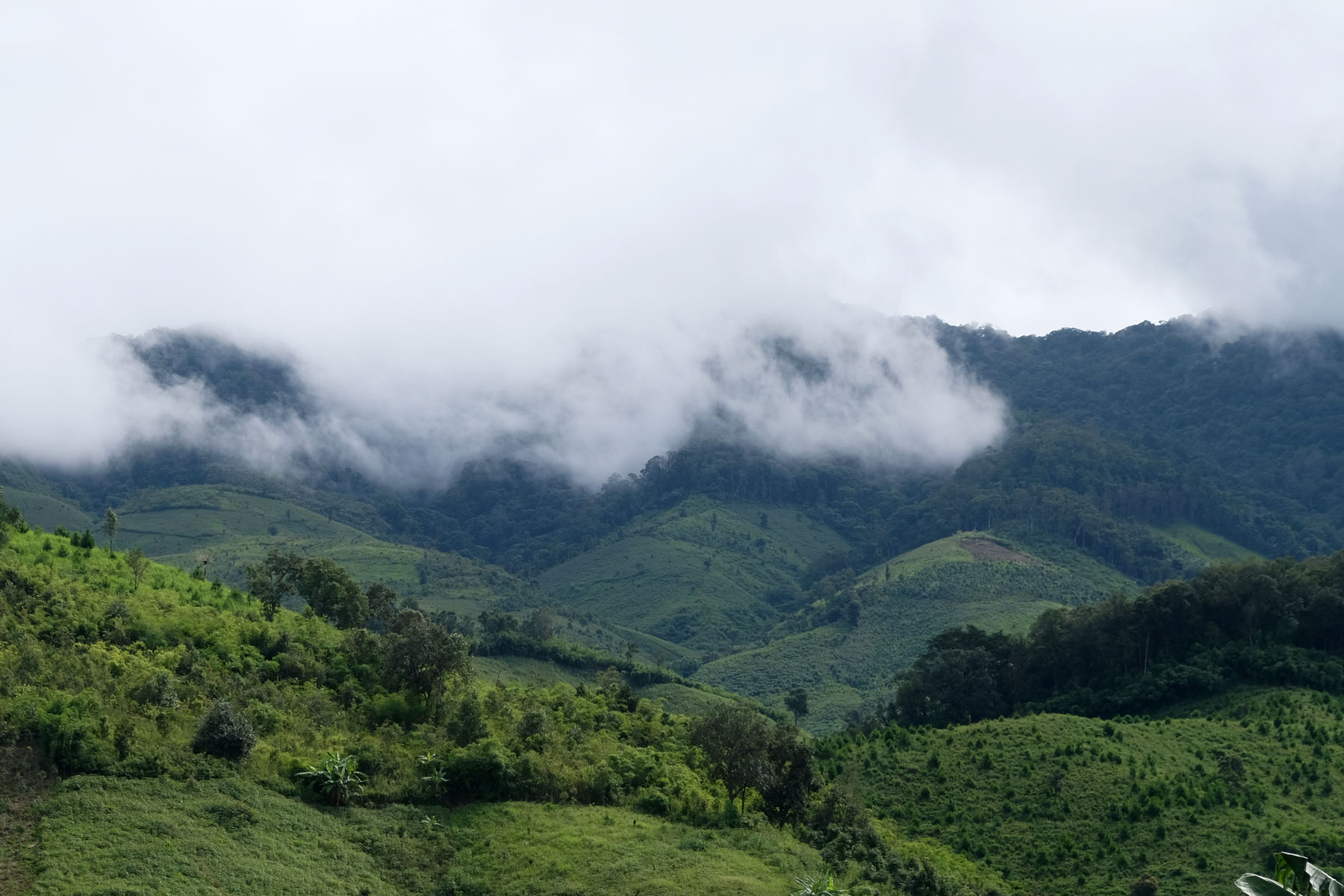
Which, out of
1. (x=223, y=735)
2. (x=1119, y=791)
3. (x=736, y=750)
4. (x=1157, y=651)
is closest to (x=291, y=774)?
(x=223, y=735)

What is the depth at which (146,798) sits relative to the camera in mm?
39125

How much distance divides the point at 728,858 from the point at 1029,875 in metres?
22.4

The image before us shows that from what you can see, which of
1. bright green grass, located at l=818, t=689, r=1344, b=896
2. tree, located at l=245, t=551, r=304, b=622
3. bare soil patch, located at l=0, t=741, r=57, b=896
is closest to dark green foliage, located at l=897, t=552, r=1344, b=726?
bright green grass, located at l=818, t=689, r=1344, b=896

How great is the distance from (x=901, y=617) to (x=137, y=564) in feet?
402

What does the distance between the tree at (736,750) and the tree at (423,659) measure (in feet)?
44.3

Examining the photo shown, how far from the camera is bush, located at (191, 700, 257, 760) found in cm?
4325

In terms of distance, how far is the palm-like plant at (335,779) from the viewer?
4366 centimetres

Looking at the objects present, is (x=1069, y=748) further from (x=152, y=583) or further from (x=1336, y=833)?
(x=152, y=583)

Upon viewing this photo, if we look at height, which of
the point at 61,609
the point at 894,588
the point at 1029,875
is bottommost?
the point at 1029,875

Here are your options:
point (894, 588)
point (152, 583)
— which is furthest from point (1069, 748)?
point (894, 588)

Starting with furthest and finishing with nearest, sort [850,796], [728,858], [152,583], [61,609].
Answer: [152,583] < [850,796] < [61,609] < [728,858]

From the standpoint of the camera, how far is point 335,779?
43688 millimetres

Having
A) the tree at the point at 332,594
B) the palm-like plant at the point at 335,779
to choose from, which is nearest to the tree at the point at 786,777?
the palm-like plant at the point at 335,779

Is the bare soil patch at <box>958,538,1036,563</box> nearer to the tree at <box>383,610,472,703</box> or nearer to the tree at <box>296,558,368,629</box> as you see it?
the tree at <box>296,558,368,629</box>
